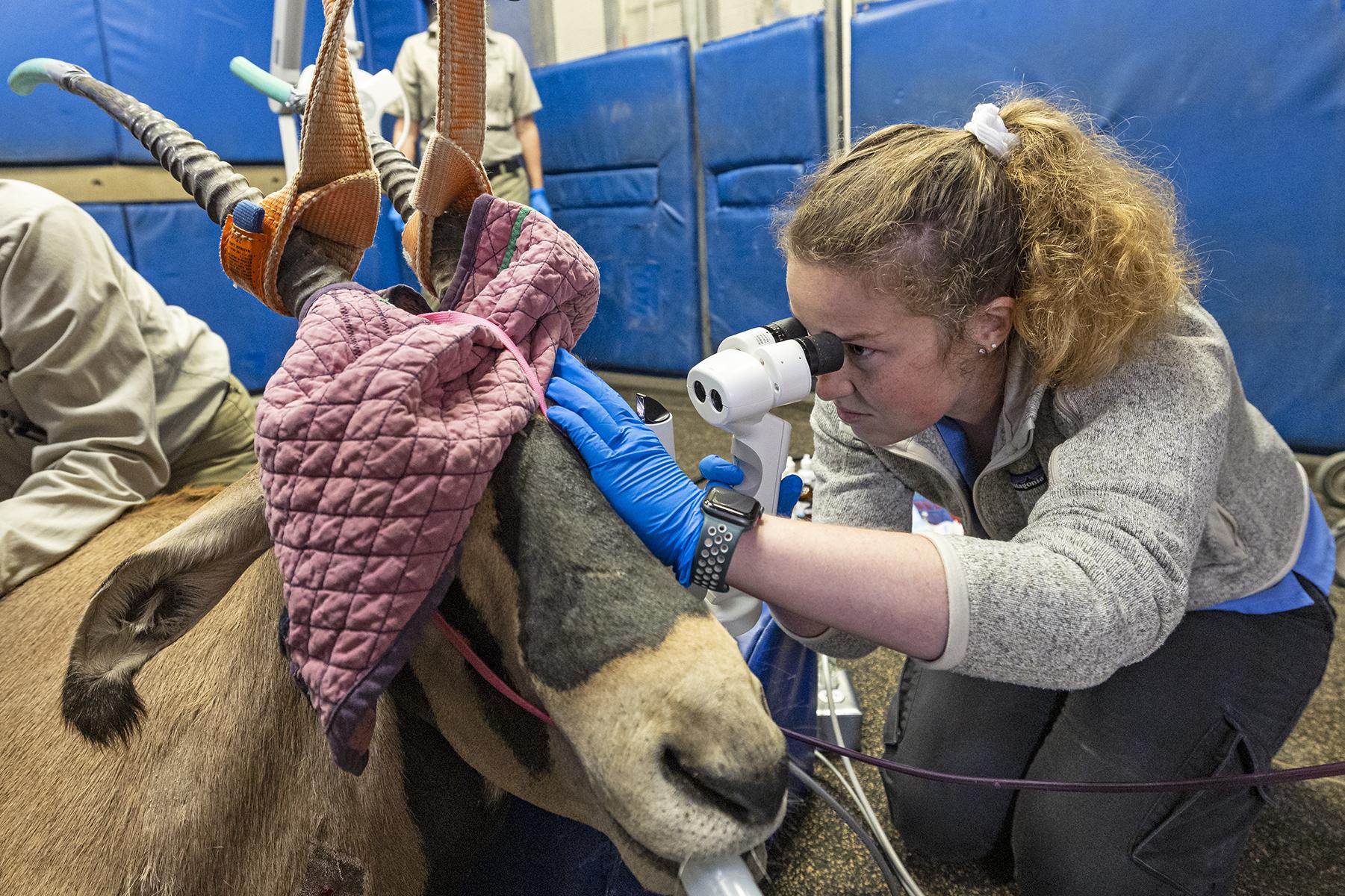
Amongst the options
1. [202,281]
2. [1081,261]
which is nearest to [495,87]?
[202,281]

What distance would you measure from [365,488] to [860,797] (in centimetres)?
147

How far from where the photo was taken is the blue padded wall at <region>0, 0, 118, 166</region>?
12.0 feet

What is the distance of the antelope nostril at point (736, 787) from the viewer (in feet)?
2.57

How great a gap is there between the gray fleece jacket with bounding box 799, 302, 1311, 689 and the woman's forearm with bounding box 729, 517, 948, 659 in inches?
1.2

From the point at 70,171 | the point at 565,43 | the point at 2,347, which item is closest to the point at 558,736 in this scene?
the point at 2,347

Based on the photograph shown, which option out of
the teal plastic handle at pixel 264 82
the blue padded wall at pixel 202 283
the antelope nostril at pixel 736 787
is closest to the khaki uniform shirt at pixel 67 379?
the teal plastic handle at pixel 264 82

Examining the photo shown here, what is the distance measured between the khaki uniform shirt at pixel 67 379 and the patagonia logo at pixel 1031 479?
1.77 meters

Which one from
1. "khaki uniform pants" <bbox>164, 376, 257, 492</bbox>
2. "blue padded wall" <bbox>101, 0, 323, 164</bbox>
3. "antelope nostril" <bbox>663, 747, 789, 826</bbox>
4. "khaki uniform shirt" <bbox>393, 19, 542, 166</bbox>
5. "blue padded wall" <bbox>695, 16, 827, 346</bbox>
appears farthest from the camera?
"khaki uniform shirt" <bbox>393, 19, 542, 166</bbox>

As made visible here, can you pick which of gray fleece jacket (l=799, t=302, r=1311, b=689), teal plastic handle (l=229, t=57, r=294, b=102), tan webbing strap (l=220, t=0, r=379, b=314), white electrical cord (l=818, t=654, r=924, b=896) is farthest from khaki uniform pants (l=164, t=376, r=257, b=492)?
gray fleece jacket (l=799, t=302, r=1311, b=689)

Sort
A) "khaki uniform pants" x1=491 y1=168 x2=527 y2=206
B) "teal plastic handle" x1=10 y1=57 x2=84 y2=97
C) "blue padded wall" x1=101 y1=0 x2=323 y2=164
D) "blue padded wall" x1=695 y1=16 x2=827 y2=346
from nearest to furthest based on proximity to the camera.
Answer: "teal plastic handle" x1=10 y1=57 x2=84 y2=97, "blue padded wall" x1=101 y1=0 x2=323 y2=164, "blue padded wall" x1=695 y1=16 x2=827 y2=346, "khaki uniform pants" x1=491 y1=168 x2=527 y2=206

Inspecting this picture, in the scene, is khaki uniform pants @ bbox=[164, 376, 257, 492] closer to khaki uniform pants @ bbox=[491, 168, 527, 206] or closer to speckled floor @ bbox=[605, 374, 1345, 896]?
speckled floor @ bbox=[605, 374, 1345, 896]

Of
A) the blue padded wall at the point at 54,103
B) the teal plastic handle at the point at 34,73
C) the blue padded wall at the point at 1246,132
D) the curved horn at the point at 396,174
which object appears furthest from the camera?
the blue padded wall at the point at 54,103

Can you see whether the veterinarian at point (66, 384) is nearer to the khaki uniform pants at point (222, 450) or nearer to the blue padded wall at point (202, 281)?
the khaki uniform pants at point (222, 450)

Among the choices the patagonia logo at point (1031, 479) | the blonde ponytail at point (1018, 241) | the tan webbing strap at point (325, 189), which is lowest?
the patagonia logo at point (1031, 479)
